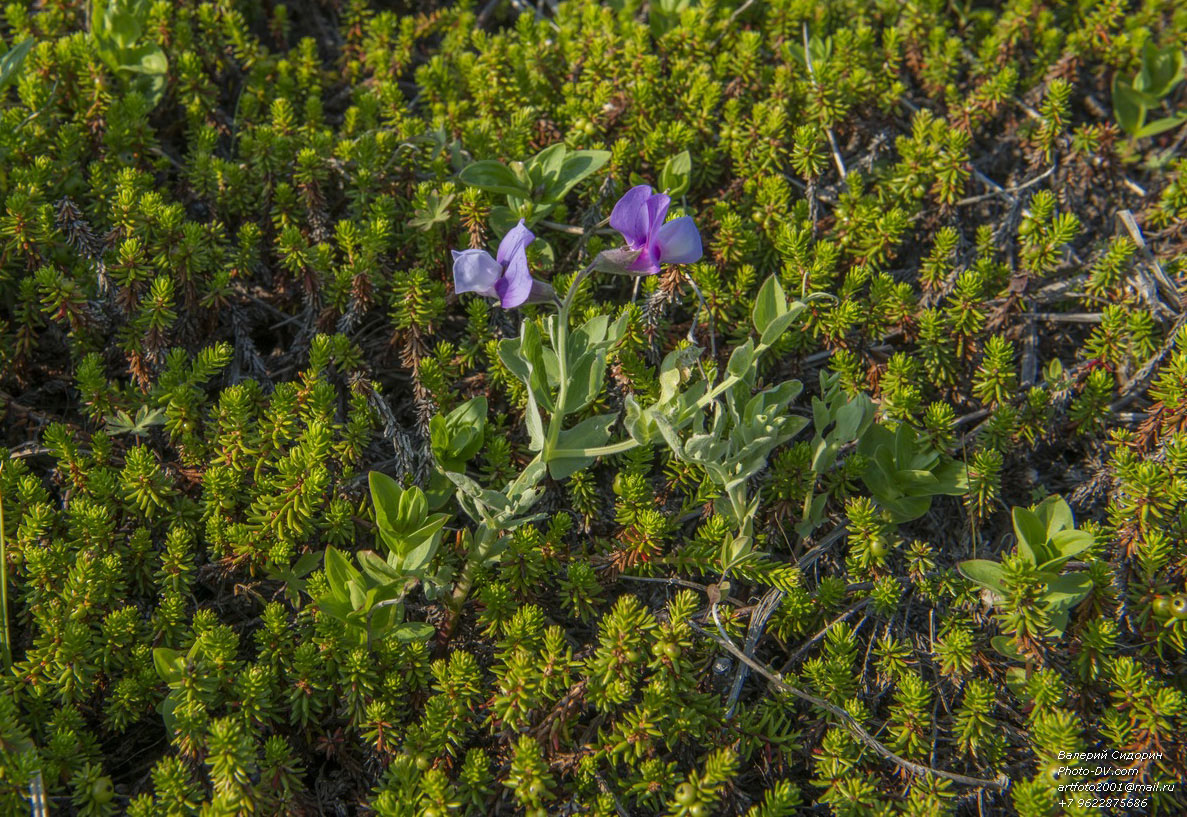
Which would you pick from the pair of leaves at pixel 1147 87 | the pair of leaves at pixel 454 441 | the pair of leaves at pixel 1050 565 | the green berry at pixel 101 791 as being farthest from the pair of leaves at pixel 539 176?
the pair of leaves at pixel 1147 87

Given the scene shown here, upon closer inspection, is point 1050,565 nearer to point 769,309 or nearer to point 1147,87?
point 769,309

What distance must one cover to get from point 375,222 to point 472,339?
504 mm

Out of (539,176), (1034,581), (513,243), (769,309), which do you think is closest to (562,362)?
(513,243)

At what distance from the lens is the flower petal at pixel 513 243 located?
87.0 inches

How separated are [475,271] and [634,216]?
415mm

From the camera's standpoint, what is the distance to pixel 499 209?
3.12 metres

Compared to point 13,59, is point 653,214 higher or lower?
lower

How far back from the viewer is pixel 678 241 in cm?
228

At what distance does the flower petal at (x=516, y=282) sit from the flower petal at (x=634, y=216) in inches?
9.5

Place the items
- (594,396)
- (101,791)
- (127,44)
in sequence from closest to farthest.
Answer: (101,791)
(594,396)
(127,44)

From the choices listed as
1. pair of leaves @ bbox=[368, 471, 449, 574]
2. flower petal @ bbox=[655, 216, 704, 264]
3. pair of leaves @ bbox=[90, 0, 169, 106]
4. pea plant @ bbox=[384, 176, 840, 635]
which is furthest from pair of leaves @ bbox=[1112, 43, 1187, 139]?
pair of leaves @ bbox=[90, 0, 169, 106]

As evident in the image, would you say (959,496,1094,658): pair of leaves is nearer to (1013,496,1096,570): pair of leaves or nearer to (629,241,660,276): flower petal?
(1013,496,1096,570): pair of leaves

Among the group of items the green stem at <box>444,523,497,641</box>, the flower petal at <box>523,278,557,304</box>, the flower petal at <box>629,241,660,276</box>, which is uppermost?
the flower petal at <box>629,241,660,276</box>

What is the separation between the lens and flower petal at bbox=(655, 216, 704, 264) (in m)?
2.26
